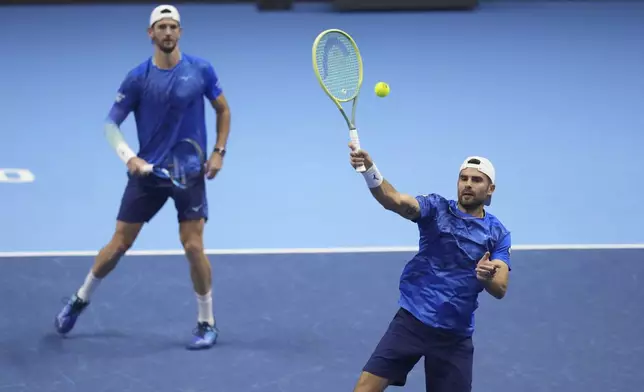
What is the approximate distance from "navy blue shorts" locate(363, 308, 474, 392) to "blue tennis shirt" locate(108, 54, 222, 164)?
2155 mm

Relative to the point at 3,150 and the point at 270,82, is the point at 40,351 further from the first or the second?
the point at 270,82

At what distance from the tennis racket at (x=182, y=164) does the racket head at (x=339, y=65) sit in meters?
1.45

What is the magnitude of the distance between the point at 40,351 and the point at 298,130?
15.2 ft

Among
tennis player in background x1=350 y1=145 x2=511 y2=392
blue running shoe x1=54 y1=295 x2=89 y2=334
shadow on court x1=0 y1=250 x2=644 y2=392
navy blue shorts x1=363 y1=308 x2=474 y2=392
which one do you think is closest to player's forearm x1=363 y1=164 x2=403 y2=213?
tennis player in background x1=350 y1=145 x2=511 y2=392

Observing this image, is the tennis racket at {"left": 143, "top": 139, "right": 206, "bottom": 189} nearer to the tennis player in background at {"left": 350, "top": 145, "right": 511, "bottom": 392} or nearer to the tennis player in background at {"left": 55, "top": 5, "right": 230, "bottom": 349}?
the tennis player in background at {"left": 55, "top": 5, "right": 230, "bottom": 349}

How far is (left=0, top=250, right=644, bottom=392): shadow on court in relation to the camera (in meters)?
7.15

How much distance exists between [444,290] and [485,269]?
0.52 m

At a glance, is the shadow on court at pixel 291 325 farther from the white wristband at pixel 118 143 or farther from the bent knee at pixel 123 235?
the white wristband at pixel 118 143

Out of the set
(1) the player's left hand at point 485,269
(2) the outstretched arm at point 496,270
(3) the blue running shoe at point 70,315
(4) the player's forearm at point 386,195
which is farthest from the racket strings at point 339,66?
(3) the blue running shoe at point 70,315

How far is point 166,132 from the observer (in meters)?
7.30

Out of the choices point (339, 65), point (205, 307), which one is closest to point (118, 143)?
point (205, 307)

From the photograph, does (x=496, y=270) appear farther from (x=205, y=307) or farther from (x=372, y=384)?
(x=205, y=307)

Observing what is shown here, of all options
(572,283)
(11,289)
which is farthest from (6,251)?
(572,283)

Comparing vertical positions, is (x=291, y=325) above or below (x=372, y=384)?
below
